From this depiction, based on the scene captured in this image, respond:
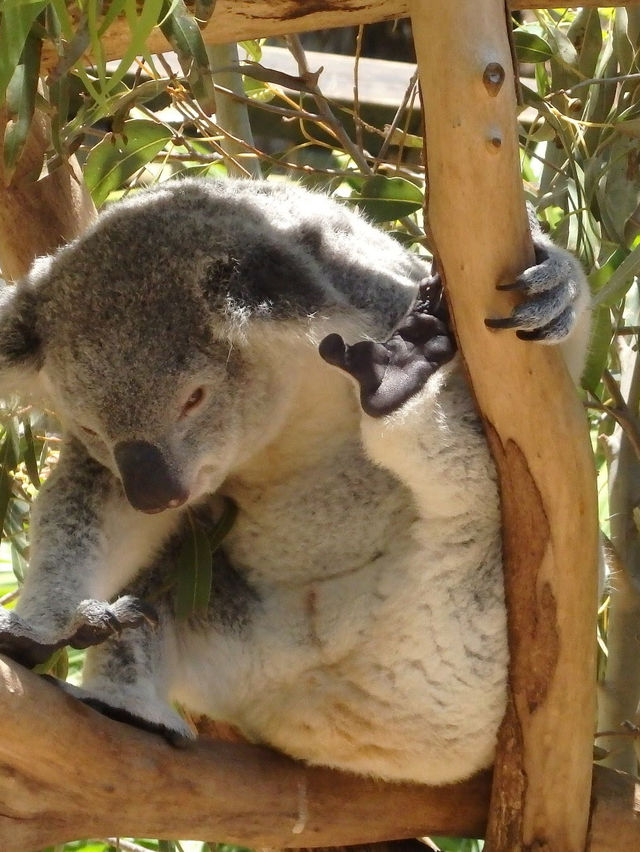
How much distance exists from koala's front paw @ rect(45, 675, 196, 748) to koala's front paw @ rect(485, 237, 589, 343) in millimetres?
859

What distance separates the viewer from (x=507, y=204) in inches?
60.3

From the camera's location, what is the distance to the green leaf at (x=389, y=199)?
235 cm

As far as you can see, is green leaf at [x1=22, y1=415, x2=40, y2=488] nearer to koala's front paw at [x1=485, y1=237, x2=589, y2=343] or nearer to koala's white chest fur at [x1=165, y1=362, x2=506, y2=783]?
koala's white chest fur at [x1=165, y1=362, x2=506, y2=783]

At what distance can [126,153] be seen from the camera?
8.45 feet

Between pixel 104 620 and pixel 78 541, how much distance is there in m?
0.39

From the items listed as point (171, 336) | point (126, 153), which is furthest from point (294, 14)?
point (126, 153)

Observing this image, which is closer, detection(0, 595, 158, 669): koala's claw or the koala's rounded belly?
detection(0, 595, 158, 669): koala's claw

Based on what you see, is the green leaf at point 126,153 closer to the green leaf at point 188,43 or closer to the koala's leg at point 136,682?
the green leaf at point 188,43

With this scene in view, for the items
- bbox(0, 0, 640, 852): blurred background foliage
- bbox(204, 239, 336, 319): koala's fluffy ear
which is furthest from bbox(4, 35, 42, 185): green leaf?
bbox(204, 239, 336, 319): koala's fluffy ear

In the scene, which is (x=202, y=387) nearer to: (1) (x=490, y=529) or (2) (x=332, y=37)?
(1) (x=490, y=529)

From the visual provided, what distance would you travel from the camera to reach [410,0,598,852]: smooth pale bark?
4.83 feet

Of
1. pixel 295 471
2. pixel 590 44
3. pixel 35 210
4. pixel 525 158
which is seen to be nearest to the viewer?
pixel 295 471

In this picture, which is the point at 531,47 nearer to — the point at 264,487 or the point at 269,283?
the point at 269,283

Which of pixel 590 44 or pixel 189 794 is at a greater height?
pixel 590 44
